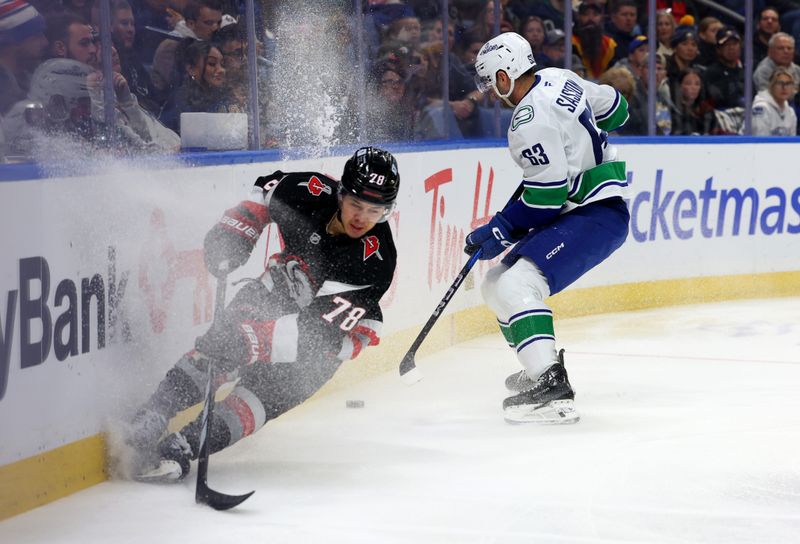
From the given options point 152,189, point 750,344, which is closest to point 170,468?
point 152,189

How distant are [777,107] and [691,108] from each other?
59cm

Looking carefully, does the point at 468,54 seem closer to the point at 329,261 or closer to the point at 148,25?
the point at 148,25

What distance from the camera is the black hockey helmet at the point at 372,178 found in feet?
11.3

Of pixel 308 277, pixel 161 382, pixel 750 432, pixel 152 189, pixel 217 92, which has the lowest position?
pixel 750 432

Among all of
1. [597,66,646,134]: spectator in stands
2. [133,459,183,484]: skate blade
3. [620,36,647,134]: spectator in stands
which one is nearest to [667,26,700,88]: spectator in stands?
[620,36,647,134]: spectator in stands

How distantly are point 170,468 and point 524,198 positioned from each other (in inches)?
64.7

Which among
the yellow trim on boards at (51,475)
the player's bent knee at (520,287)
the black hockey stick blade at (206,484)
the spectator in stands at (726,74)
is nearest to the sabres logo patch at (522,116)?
the player's bent knee at (520,287)

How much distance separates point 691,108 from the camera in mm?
7398

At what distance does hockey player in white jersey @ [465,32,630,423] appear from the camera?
14.0 ft

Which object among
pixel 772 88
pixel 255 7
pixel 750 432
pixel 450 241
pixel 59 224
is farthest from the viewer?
pixel 772 88

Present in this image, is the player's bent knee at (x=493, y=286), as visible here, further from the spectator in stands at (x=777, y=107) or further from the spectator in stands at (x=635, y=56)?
the spectator in stands at (x=777, y=107)

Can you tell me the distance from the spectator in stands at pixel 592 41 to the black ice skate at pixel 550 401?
10.2ft

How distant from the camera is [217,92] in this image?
4.61 metres

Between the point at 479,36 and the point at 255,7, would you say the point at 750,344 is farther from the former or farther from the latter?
the point at 255,7
